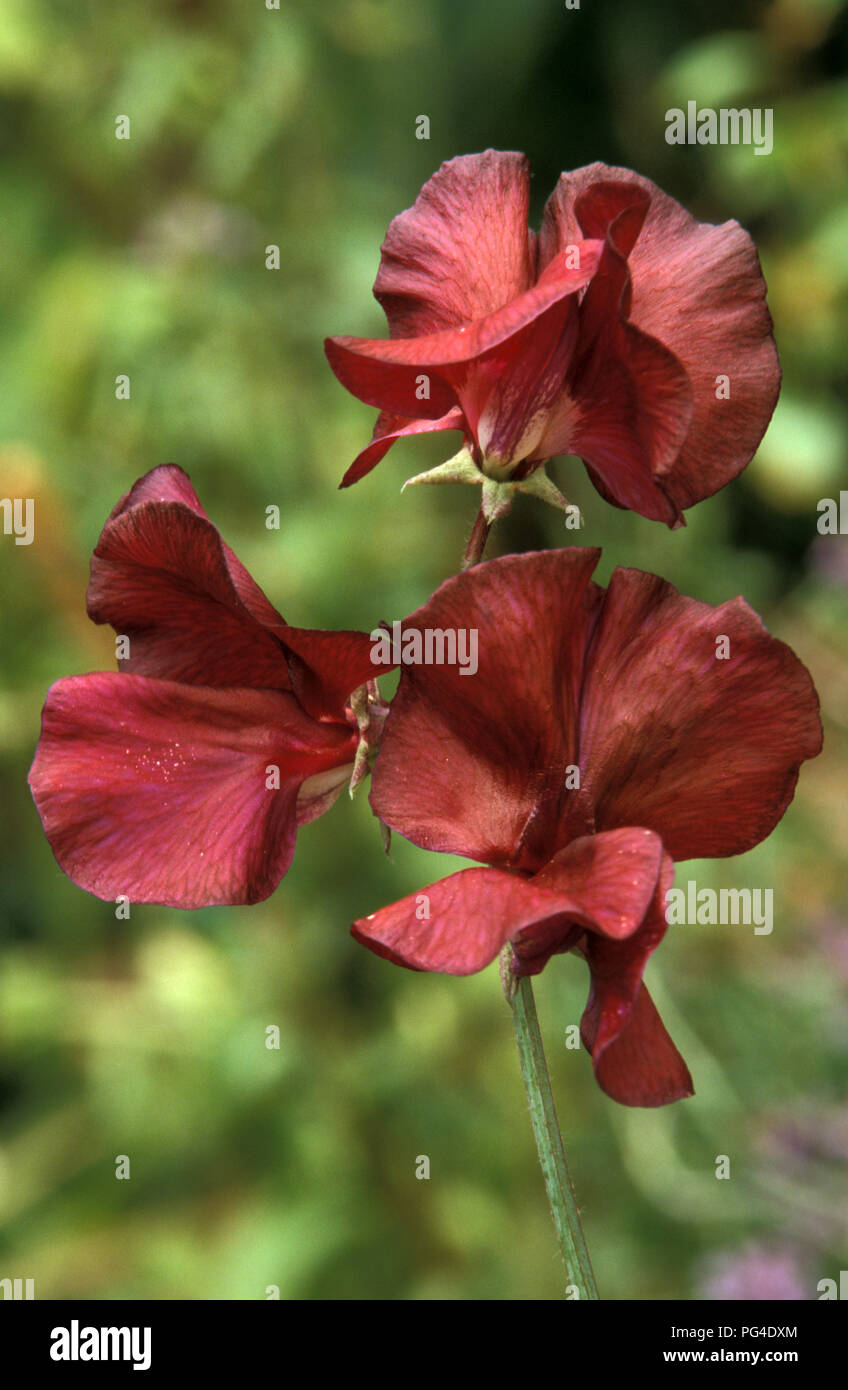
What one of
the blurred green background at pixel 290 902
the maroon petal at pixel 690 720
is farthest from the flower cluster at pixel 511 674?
the blurred green background at pixel 290 902

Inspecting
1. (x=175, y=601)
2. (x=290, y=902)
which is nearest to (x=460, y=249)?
(x=175, y=601)

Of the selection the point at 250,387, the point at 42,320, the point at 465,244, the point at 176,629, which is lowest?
the point at 176,629

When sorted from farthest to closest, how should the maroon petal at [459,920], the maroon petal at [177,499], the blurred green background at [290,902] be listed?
1. the blurred green background at [290,902]
2. the maroon petal at [177,499]
3. the maroon petal at [459,920]

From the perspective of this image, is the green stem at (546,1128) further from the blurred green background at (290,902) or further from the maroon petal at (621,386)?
the blurred green background at (290,902)

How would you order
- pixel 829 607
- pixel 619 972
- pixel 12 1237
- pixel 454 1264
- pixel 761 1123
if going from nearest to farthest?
1. pixel 619 972
2. pixel 761 1123
3. pixel 454 1264
4. pixel 12 1237
5. pixel 829 607

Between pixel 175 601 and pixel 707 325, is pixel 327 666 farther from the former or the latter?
pixel 707 325
